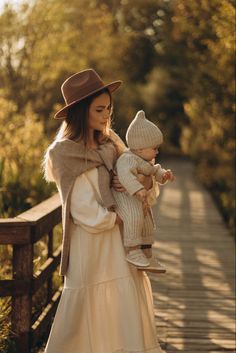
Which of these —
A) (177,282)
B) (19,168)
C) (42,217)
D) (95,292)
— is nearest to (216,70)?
(19,168)

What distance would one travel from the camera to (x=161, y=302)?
25.0 feet

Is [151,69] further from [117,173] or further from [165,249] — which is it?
[117,173]

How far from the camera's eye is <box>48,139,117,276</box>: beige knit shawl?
440 centimetres

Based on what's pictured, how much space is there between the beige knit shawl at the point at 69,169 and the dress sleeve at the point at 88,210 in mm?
33

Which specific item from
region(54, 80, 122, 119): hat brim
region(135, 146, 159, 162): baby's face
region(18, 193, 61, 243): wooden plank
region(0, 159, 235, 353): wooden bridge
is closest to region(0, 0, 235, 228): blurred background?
region(0, 159, 235, 353): wooden bridge

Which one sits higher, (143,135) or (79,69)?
(79,69)

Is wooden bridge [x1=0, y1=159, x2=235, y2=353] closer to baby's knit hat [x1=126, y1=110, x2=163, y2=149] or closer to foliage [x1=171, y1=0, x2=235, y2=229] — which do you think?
baby's knit hat [x1=126, y1=110, x2=163, y2=149]

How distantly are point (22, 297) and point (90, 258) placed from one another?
2.67 ft

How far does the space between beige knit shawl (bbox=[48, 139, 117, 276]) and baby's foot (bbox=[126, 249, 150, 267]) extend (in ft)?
0.87

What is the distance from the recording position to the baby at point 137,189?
4.30m

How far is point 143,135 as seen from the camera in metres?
4.36

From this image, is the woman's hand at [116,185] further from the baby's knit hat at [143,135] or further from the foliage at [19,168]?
the foliage at [19,168]

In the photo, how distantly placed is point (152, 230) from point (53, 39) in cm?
1312

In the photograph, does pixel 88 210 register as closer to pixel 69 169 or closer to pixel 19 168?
pixel 69 169
